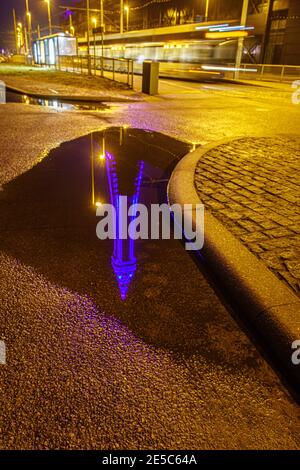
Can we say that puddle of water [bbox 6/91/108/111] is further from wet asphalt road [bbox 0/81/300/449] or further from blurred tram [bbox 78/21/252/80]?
blurred tram [bbox 78/21/252/80]

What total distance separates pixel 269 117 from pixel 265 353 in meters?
10.8

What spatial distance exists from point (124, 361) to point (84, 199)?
282 cm

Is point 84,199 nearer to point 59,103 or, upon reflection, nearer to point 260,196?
point 260,196

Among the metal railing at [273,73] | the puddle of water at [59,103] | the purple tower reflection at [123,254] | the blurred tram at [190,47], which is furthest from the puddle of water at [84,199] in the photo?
the blurred tram at [190,47]

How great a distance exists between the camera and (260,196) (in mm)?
4527

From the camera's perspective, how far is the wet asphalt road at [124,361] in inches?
69.1

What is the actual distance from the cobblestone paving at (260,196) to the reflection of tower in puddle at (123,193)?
941 mm

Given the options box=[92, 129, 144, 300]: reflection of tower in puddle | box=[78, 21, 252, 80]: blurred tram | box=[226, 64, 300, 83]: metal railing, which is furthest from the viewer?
box=[78, 21, 252, 80]: blurred tram

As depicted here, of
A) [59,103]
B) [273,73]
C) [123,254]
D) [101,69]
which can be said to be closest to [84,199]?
[123,254]

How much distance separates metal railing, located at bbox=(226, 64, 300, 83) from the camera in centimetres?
2599

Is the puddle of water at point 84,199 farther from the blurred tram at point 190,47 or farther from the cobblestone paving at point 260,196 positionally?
the blurred tram at point 190,47

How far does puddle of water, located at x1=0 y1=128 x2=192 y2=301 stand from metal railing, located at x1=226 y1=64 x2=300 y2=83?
22587mm

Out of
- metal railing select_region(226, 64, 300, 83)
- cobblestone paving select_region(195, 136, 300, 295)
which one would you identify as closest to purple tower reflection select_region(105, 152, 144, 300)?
cobblestone paving select_region(195, 136, 300, 295)

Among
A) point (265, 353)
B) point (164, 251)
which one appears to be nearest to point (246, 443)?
point (265, 353)
